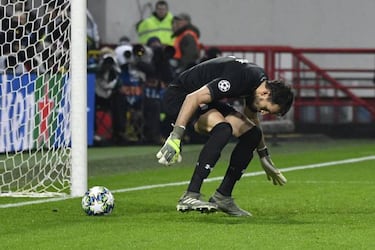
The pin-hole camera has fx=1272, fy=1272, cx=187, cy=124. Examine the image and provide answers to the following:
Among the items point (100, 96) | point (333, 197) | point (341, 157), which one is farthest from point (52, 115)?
point (100, 96)

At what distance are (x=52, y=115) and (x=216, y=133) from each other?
3.64 meters

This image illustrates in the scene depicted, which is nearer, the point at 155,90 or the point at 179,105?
the point at 179,105

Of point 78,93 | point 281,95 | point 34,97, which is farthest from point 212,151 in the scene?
point 34,97

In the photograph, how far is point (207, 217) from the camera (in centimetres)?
928

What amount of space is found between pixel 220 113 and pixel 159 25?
11.7 m

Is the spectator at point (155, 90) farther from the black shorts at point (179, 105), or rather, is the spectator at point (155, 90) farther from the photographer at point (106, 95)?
the black shorts at point (179, 105)

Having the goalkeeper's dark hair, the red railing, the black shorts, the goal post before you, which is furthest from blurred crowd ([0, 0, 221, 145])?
the goalkeeper's dark hair

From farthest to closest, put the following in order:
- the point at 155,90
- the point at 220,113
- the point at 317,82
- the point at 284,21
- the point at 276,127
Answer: the point at 284,21
the point at 317,82
the point at 155,90
the point at 276,127
the point at 220,113

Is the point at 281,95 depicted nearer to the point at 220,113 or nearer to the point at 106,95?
the point at 220,113

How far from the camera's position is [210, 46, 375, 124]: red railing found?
810 inches

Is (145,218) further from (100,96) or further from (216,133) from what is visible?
(100,96)

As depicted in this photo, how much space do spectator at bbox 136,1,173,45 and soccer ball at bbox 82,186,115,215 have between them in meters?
11.5

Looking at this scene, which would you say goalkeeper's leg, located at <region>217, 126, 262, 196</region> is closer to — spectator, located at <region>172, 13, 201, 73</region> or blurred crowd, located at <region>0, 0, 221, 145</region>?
blurred crowd, located at <region>0, 0, 221, 145</region>

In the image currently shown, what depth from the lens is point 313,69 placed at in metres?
21.2
